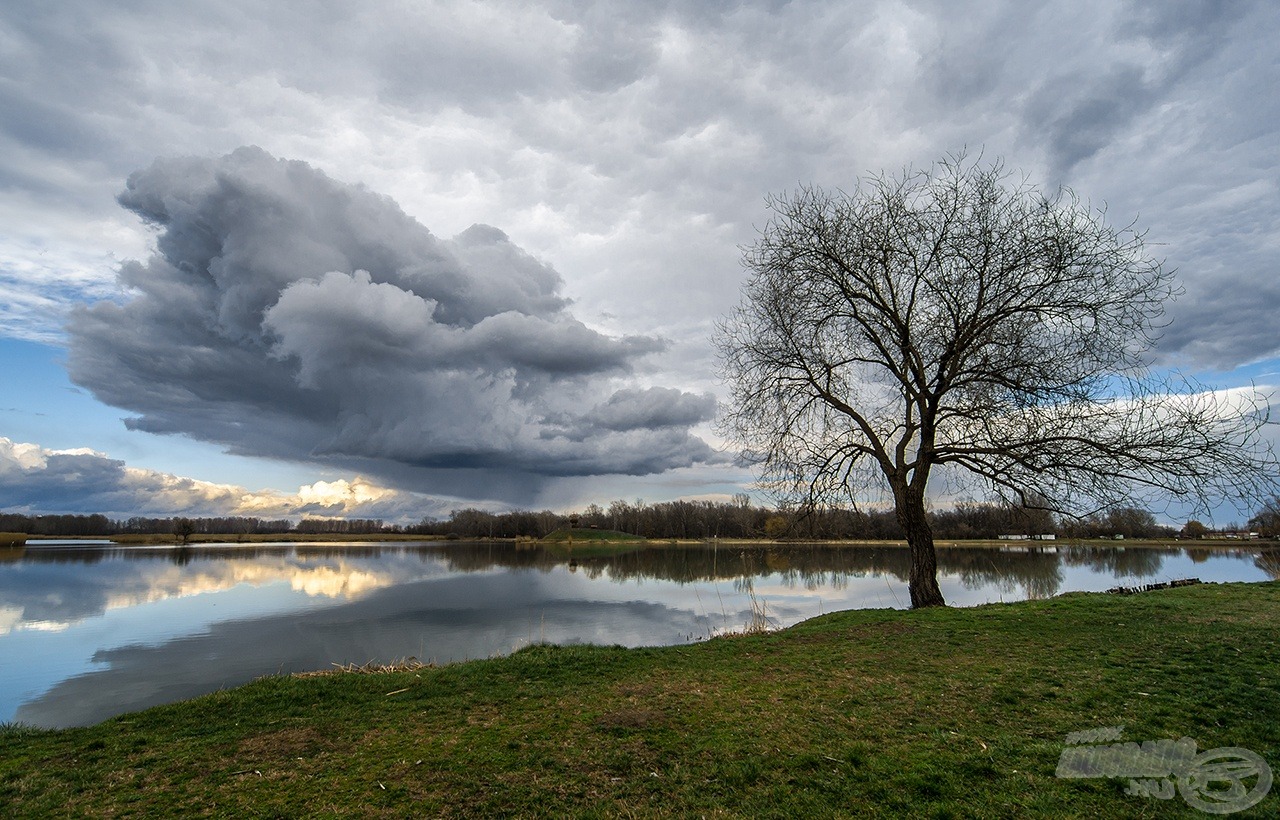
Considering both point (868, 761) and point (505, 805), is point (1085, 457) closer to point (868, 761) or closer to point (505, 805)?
point (868, 761)

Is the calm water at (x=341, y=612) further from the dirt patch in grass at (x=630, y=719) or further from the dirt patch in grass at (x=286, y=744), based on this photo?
the dirt patch in grass at (x=630, y=719)

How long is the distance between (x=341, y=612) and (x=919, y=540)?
18.6 m

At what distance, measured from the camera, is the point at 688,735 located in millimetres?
5695

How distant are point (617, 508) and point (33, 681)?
152304 millimetres

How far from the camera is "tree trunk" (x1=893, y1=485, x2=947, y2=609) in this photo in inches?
539

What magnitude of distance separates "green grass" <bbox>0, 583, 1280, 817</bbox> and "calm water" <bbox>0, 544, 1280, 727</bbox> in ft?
14.6

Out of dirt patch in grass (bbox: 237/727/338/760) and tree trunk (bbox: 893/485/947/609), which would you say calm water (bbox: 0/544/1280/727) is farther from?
dirt patch in grass (bbox: 237/727/338/760)

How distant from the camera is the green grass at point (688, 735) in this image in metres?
4.36

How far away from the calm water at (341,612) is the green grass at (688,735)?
14.6 ft

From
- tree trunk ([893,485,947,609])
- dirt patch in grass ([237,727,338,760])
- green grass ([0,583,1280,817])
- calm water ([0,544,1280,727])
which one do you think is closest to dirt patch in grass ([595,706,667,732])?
green grass ([0,583,1280,817])

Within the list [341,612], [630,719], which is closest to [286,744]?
[630,719]

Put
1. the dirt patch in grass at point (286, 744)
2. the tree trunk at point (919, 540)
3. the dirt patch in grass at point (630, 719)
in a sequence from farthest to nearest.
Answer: the tree trunk at point (919, 540), the dirt patch in grass at point (630, 719), the dirt patch in grass at point (286, 744)

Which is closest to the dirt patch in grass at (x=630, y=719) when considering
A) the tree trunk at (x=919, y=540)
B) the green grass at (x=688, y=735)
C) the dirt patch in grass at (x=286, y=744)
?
the green grass at (x=688, y=735)

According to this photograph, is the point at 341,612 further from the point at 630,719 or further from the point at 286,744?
the point at 630,719
